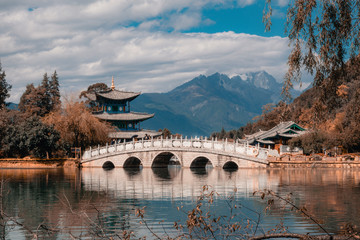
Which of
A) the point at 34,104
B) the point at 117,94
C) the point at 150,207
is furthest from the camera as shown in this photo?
the point at 34,104

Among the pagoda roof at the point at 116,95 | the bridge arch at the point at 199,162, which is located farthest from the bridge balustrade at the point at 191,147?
the pagoda roof at the point at 116,95

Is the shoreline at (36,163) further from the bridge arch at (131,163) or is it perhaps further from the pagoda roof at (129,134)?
the pagoda roof at (129,134)

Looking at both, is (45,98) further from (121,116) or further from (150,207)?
(150,207)

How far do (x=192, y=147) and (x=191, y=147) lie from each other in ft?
0.25

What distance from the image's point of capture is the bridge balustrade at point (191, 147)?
3142 centimetres

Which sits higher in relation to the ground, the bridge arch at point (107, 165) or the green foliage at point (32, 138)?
the green foliage at point (32, 138)

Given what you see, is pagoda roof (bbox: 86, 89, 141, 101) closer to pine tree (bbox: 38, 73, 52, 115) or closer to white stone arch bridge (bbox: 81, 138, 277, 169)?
pine tree (bbox: 38, 73, 52, 115)

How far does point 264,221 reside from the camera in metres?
11.4

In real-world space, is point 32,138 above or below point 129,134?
below

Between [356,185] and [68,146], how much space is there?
2556 cm

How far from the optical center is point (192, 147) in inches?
1313

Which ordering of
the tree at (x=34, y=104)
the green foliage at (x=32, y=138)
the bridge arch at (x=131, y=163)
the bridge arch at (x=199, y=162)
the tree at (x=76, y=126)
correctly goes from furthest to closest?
the tree at (x=34, y=104) < the tree at (x=76, y=126) < the bridge arch at (x=131, y=163) < the green foliage at (x=32, y=138) < the bridge arch at (x=199, y=162)

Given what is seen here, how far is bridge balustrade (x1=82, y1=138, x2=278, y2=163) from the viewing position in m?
31.4

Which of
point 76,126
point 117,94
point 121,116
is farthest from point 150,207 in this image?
point 117,94
